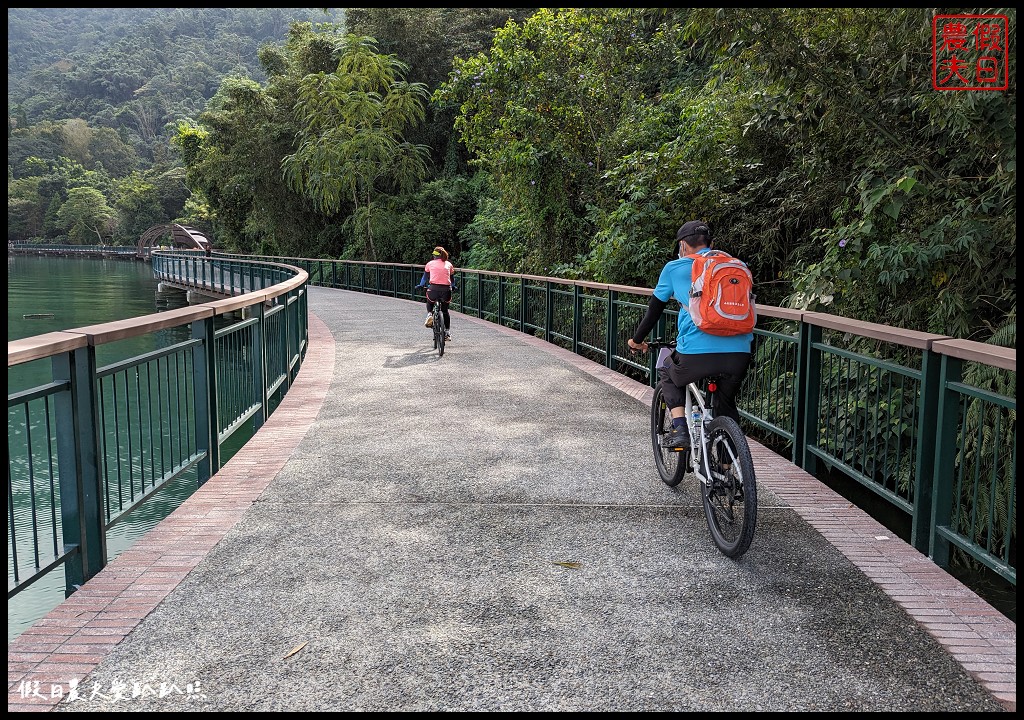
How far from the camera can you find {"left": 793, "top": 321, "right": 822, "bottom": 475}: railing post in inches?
237

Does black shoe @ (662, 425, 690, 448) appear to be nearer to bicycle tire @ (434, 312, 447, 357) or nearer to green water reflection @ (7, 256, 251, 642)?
green water reflection @ (7, 256, 251, 642)

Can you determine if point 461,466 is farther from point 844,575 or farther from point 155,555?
point 844,575

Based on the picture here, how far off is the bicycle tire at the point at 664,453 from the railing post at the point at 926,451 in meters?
1.42

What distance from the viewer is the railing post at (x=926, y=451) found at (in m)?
4.39

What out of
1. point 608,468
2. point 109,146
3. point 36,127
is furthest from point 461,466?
point 36,127

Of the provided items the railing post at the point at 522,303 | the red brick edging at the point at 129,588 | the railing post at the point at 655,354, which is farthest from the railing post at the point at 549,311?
the red brick edging at the point at 129,588

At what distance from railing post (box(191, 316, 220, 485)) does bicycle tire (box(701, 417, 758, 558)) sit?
132 inches

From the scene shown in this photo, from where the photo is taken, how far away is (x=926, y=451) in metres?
4.45

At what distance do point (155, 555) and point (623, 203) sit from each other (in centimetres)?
1190

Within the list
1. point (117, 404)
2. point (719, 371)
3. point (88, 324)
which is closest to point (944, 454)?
point (719, 371)

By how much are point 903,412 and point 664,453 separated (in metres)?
2.85

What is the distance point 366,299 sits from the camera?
82.6 feet

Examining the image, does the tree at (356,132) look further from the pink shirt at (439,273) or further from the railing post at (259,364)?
the railing post at (259,364)

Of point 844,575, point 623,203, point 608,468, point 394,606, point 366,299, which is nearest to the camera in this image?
point 394,606
